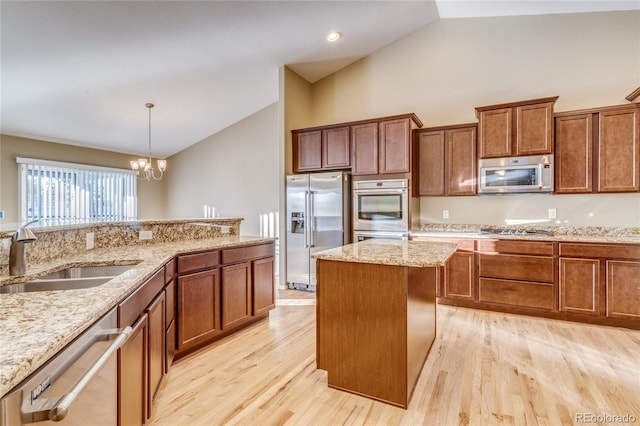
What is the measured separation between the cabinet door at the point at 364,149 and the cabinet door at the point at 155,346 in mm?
2991

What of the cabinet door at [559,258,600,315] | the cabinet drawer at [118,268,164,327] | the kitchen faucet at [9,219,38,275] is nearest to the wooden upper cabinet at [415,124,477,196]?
the cabinet door at [559,258,600,315]

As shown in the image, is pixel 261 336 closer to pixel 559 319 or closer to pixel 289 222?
pixel 289 222

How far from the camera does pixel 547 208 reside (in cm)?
382

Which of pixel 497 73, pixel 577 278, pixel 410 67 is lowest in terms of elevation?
pixel 577 278

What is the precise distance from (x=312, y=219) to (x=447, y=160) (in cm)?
195

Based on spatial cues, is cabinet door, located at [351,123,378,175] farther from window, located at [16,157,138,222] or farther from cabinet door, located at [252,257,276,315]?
window, located at [16,157,138,222]

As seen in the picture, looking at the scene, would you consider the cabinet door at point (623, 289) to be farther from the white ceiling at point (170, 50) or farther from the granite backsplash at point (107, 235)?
the granite backsplash at point (107, 235)

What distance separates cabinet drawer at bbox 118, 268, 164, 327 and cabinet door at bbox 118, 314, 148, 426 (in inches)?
2.2

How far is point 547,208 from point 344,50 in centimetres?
340

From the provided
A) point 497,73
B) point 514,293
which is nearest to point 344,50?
point 497,73

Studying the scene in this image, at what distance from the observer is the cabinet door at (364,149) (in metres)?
4.23

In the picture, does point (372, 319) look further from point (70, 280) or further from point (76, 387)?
point (70, 280)

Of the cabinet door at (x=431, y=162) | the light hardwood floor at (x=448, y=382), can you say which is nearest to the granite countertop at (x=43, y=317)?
the light hardwood floor at (x=448, y=382)

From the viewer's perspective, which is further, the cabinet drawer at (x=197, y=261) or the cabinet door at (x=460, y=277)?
the cabinet door at (x=460, y=277)
